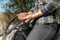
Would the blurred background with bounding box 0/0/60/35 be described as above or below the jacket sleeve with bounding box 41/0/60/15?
below

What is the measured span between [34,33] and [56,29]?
0.84ft

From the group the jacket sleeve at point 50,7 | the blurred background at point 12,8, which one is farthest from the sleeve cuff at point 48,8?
the blurred background at point 12,8

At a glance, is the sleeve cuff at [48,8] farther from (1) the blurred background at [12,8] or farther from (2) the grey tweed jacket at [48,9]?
(1) the blurred background at [12,8]

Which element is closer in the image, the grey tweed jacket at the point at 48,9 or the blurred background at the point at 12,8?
the grey tweed jacket at the point at 48,9

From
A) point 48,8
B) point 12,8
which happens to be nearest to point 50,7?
point 48,8

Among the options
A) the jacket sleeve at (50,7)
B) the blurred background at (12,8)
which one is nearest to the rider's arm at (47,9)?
the jacket sleeve at (50,7)

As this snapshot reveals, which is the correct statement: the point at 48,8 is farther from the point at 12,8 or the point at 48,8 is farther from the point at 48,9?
the point at 12,8

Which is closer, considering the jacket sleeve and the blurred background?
the jacket sleeve

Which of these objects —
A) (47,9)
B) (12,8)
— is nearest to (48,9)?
(47,9)

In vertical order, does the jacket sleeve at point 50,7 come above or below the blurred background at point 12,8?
above

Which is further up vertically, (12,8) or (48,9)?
(48,9)

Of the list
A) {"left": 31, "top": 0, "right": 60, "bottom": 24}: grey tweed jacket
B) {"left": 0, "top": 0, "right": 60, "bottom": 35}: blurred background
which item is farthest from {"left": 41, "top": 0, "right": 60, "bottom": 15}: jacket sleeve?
{"left": 0, "top": 0, "right": 60, "bottom": 35}: blurred background

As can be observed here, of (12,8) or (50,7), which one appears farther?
(12,8)

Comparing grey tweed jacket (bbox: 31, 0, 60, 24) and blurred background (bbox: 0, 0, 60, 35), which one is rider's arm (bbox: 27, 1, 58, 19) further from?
blurred background (bbox: 0, 0, 60, 35)
